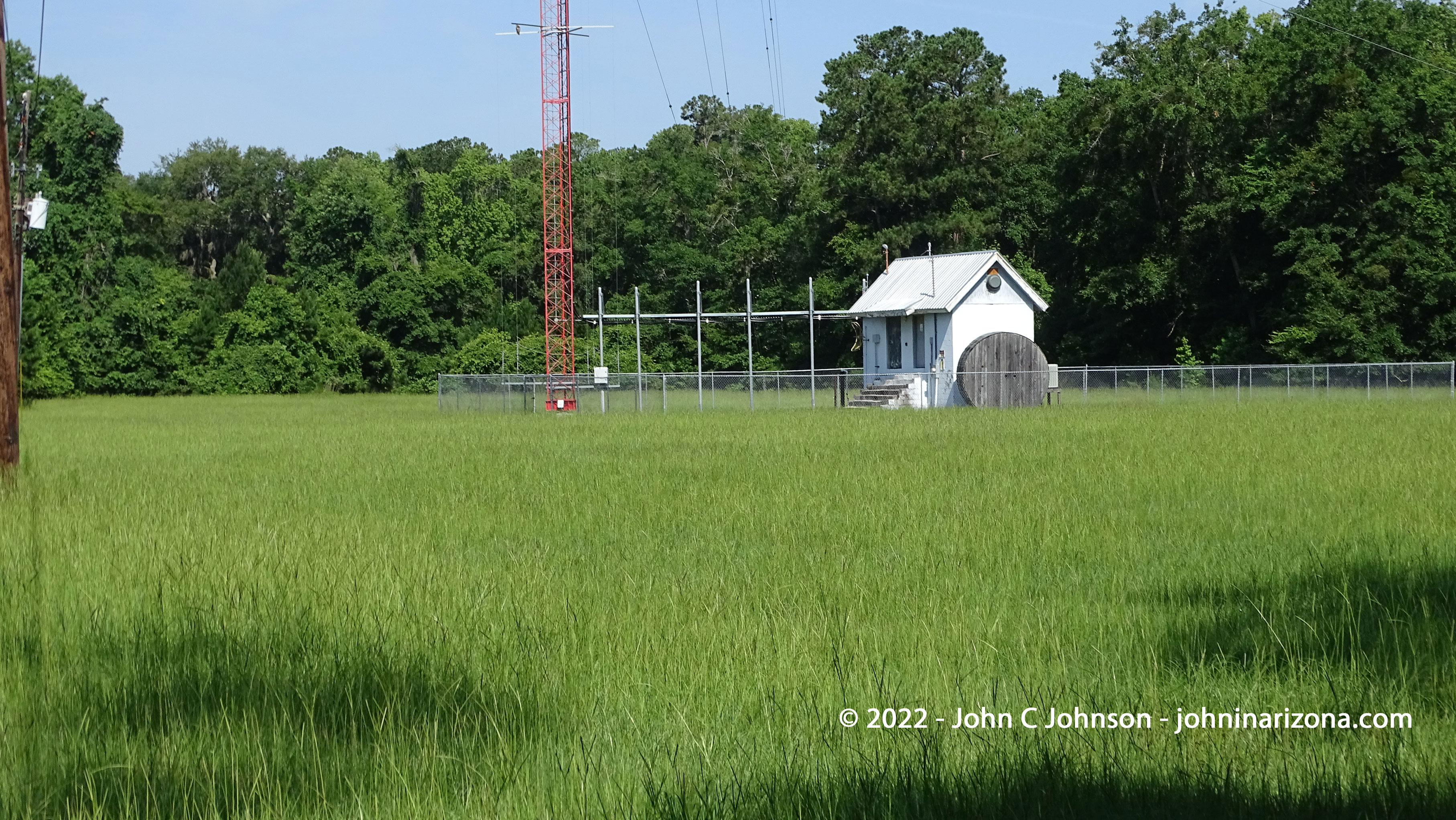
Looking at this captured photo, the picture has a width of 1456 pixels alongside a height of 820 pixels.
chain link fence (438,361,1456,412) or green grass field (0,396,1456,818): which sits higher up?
chain link fence (438,361,1456,412)

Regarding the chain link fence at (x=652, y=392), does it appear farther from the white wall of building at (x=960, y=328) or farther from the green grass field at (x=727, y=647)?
the green grass field at (x=727, y=647)

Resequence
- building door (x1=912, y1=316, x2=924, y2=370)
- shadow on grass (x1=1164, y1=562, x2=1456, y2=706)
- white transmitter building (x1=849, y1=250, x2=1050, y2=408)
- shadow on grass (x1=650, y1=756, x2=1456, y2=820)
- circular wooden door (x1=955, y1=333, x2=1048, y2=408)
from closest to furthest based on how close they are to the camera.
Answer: shadow on grass (x1=650, y1=756, x2=1456, y2=820), shadow on grass (x1=1164, y1=562, x2=1456, y2=706), circular wooden door (x1=955, y1=333, x2=1048, y2=408), white transmitter building (x1=849, y1=250, x2=1050, y2=408), building door (x1=912, y1=316, x2=924, y2=370)

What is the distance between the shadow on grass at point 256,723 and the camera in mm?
5402

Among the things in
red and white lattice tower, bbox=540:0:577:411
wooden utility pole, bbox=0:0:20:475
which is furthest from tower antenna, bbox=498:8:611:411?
wooden utility pole, bbox=0:0:20:475

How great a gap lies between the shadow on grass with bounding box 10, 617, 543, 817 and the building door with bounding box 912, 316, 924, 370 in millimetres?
44452

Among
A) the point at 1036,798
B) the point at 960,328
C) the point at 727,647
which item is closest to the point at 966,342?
the point at 960,328

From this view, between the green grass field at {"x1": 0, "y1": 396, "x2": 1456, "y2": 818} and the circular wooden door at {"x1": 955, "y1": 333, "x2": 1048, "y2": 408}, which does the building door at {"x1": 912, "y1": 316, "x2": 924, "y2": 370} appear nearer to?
the circular wooden door at {"x1": 955, "y1": 333, "x2": 1048, "y2": 408}

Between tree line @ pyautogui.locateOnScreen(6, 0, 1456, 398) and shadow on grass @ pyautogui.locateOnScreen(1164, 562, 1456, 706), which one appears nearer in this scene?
shadow on grass @ pyautogui.locateOnScreen(1164, 562, 1456, 706)

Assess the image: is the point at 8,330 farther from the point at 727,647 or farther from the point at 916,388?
the point at 916,388

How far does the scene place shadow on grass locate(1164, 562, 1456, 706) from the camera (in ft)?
23.0

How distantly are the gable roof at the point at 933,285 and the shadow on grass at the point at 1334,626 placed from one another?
132 feet

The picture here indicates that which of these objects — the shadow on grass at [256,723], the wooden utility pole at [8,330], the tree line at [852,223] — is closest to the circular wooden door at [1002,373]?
the tree line at [852,223]

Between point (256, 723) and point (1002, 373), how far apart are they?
44.0 m

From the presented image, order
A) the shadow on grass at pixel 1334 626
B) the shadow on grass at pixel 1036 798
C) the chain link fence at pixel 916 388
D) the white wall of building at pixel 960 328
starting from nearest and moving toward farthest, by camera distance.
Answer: the shadow on grass at pixel 1036 798 < the shadow on grass at pixel 1334 626 < the chain link fence at pixel 916 388 < the white wall of building at pixel 960 328
